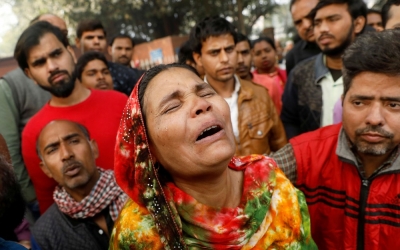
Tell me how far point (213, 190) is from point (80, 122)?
5.59 ft

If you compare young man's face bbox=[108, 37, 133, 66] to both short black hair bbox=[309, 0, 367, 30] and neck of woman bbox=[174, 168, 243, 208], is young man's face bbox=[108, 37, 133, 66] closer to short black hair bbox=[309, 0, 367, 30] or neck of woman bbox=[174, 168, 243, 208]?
short black hair bbox=[309, 0, 367, 30]

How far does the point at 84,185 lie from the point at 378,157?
1.82m

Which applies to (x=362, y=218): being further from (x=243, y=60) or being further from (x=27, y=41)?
(x=243, y=60)

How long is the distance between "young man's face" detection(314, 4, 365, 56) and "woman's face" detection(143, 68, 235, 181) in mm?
1675

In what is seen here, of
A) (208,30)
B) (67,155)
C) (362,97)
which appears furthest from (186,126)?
(208,30)

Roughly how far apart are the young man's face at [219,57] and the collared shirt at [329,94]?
31.7 inches

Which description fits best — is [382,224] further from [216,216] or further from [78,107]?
[78,107]

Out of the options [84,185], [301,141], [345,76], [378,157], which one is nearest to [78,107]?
[84,185]

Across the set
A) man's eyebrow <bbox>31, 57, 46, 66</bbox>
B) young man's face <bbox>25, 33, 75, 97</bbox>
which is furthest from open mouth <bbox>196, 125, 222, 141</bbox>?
man's eyebrow <bbox>31, 57, 46, 66</bbox>

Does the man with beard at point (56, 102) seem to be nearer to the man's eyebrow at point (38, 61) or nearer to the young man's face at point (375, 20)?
the man's eyebrow at point (38, 61)

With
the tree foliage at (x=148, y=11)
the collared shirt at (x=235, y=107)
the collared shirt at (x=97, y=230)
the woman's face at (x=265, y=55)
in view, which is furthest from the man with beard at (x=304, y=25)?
the tree foliage at (x=148, y=11)

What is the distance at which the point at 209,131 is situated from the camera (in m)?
1.45

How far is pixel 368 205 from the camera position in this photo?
1771 mm

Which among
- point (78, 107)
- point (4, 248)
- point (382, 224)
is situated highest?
point (78, 107)
